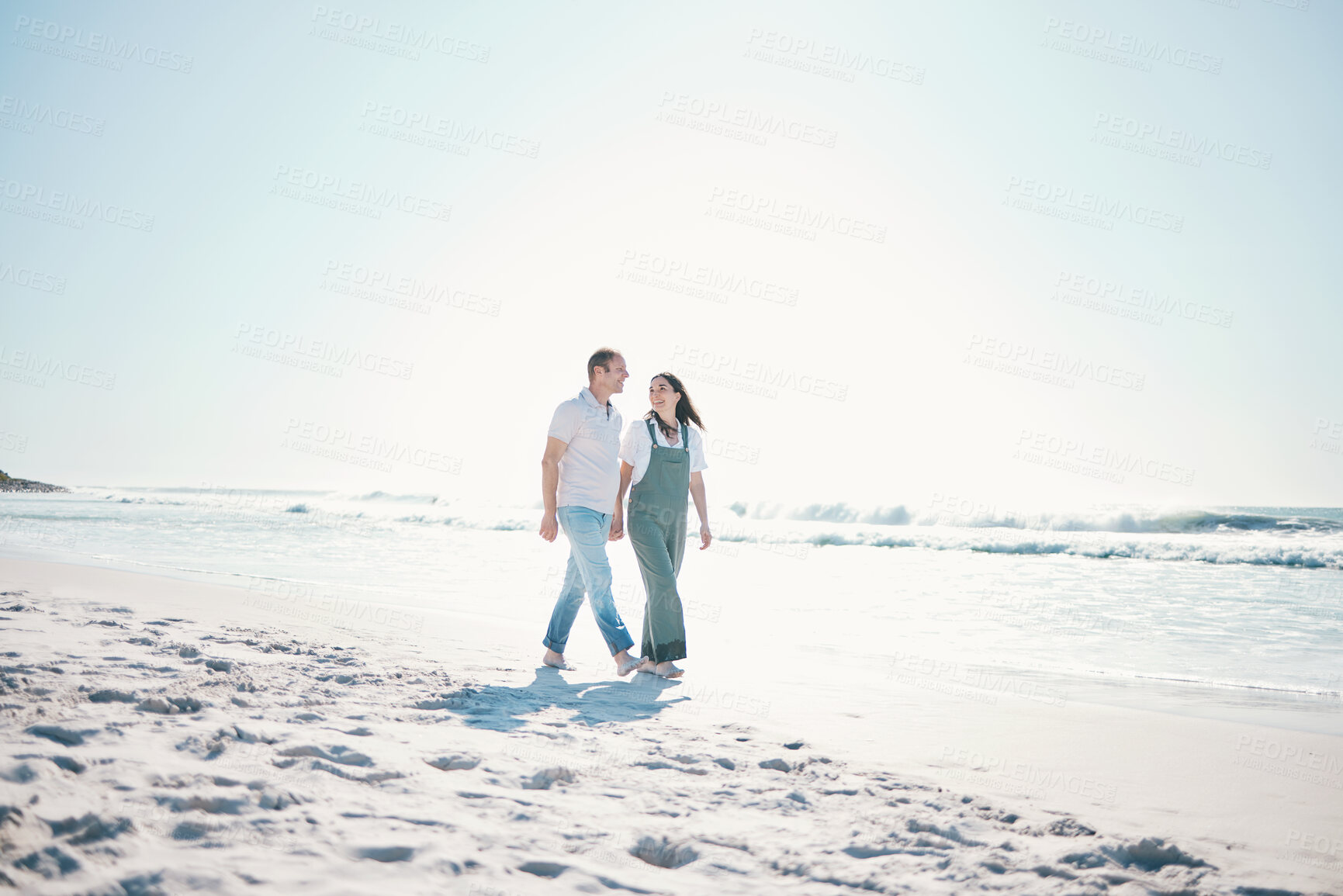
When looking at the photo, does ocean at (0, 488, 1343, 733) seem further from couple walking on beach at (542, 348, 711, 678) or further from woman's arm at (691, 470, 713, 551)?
woman's arm at (691, 470, 713, 551)

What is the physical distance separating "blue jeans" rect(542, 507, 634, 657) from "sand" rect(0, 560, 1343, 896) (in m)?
0.42

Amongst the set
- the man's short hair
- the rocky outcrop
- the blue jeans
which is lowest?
the rocky outcrop

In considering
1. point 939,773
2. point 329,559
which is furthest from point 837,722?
point 329,559

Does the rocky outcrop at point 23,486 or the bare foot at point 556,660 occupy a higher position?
the bare foot at point 556,660

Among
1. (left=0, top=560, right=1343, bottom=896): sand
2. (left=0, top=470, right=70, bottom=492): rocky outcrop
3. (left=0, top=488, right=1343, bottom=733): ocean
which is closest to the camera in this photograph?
(left=0, top=560, right=1343, bottom=896): sand

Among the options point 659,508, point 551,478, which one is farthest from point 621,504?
point 551,478

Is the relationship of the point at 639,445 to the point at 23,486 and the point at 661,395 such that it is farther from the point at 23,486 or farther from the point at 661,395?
the point at 23,486

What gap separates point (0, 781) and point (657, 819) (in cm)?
185

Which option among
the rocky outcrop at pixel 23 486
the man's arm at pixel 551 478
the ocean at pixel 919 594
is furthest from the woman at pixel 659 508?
the rocky outcrop at pixel 23 486

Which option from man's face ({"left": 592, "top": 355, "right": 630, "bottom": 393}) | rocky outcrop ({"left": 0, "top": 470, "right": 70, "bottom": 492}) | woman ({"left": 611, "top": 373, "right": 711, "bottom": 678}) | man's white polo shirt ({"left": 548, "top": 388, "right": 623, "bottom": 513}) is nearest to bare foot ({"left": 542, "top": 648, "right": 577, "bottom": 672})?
woman ({"left": 611, "top": 373, "right": 711, "bottom": 678})

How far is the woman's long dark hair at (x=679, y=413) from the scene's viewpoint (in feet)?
17.0

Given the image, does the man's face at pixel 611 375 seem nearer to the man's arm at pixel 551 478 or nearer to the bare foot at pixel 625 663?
the man's arm at pixel 551 478

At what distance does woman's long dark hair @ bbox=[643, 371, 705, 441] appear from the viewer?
5.17 m

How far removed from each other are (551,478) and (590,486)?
26 centimetres
